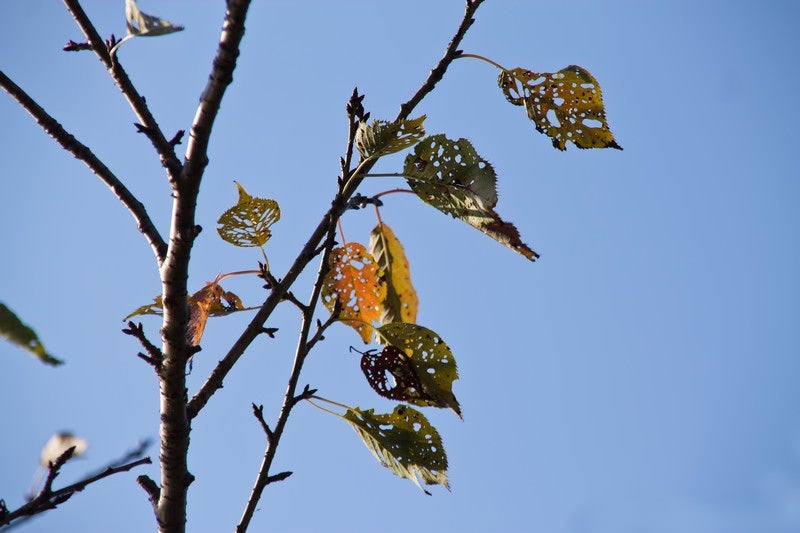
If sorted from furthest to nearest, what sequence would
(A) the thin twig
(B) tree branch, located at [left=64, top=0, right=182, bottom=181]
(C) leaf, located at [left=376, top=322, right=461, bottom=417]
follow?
(C) leaf, located at [left=376, top=322, right=461, bottom=417], (A) the thin twig, (B) tree branch, located at [left=64, top=0, right=182, bottom=181]

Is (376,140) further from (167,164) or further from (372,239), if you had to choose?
(372,239)

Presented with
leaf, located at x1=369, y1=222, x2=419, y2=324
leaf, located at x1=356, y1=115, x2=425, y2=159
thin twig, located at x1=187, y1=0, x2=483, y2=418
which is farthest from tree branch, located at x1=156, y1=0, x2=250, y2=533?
leaf, located at x1=369, y1=222, x2=419, y2=324

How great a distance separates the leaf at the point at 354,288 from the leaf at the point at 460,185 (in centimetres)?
23

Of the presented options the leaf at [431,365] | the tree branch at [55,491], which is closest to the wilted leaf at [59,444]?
the tree branch at [55,491]

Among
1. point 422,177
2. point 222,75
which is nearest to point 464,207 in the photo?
point 422,177

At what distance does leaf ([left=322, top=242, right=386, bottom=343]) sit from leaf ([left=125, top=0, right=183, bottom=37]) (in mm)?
631

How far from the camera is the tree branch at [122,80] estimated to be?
1.18 m

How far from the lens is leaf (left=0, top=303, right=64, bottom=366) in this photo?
30.7 inches

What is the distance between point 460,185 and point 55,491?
879 mm

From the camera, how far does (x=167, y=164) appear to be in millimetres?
1124

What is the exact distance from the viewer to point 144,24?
113 cm

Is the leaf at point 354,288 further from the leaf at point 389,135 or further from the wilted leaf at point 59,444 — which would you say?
the wilted leaf at point 59,444

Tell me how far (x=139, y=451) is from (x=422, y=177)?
81 cm

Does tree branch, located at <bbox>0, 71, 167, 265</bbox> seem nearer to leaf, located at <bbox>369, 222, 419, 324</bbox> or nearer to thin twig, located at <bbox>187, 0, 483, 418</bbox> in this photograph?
thin twig, located at <bbox>187, 0, 483, 418</bbox>
